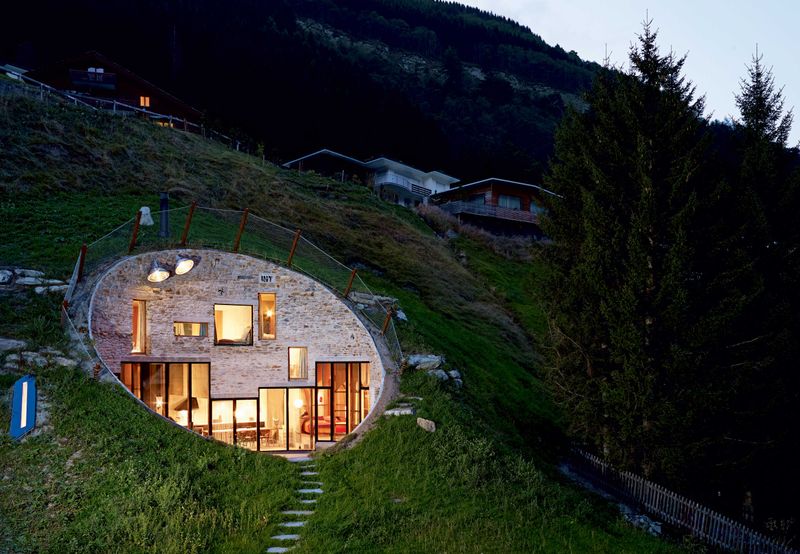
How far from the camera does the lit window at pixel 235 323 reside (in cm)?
1972

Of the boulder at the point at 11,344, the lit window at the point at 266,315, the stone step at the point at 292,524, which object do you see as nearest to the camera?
the stone step at the point at 292,524

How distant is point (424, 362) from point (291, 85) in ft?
197

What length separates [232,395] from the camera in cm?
1939

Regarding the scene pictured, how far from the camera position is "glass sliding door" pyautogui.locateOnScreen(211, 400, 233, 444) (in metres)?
19.4

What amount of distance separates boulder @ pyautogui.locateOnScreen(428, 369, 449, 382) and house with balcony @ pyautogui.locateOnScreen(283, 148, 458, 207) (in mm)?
34132

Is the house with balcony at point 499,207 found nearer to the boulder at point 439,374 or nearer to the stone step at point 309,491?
the boulder at point 439,374

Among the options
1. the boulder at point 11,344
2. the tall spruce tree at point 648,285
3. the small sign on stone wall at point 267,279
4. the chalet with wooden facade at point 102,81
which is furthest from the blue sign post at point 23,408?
the chalet with wooden facade at point 102,81

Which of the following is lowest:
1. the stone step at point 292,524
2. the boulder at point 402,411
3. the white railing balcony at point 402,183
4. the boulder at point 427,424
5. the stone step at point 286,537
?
the stone step at point 286,537

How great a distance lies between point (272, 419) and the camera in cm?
2038

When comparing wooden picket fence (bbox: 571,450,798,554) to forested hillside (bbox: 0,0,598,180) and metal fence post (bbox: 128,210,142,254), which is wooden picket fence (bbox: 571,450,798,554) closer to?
metal fence post (bbox: 128,210,142,254)

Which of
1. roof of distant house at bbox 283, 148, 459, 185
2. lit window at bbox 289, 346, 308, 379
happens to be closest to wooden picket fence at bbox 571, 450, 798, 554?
lit window at bbox 289, 346, 308, 379

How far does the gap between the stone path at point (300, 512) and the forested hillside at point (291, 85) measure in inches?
1722


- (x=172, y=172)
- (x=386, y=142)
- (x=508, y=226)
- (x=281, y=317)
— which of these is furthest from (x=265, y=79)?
(x=281, y=317)

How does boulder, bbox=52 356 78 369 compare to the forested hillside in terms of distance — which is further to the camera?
the forested hillside
